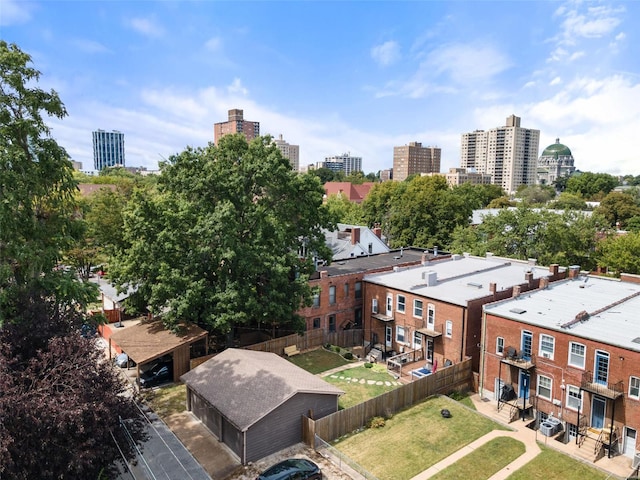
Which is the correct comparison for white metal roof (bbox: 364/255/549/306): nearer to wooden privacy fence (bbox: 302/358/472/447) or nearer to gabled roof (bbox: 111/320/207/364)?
wooden privacy fence (bbox: 302/358/472/447)

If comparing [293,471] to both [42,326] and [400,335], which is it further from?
[400,335]

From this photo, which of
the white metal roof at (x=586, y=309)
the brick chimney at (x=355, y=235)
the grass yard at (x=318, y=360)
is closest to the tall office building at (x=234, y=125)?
the brick chimney at (x=355, y=235)

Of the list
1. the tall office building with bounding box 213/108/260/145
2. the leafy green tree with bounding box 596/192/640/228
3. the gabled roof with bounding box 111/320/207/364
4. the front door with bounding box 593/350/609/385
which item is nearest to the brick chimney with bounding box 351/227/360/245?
the gabled roof with bounding box 111/320/207/364

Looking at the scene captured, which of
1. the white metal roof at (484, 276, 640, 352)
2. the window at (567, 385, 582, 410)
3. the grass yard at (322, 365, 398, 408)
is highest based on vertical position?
the white metal roof at (484, 276, 640, 352)

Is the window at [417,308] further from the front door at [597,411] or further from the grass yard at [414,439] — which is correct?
the front door at [597,411]

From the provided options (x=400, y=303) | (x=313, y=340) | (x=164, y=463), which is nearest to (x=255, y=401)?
(x=164, y=463)

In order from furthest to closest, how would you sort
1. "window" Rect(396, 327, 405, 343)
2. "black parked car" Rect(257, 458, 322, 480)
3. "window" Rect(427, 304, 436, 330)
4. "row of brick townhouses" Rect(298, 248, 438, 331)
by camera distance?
"row of brick townhouses" Rect(298, 248, 438, 331), "window" Rect(396, 327, 405, 343), "window" Rect(427, 304, 436, 330), "black parked car" Rect(257, 458, 322, 480)

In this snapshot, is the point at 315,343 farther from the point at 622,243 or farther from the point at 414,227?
the point at 622,243
